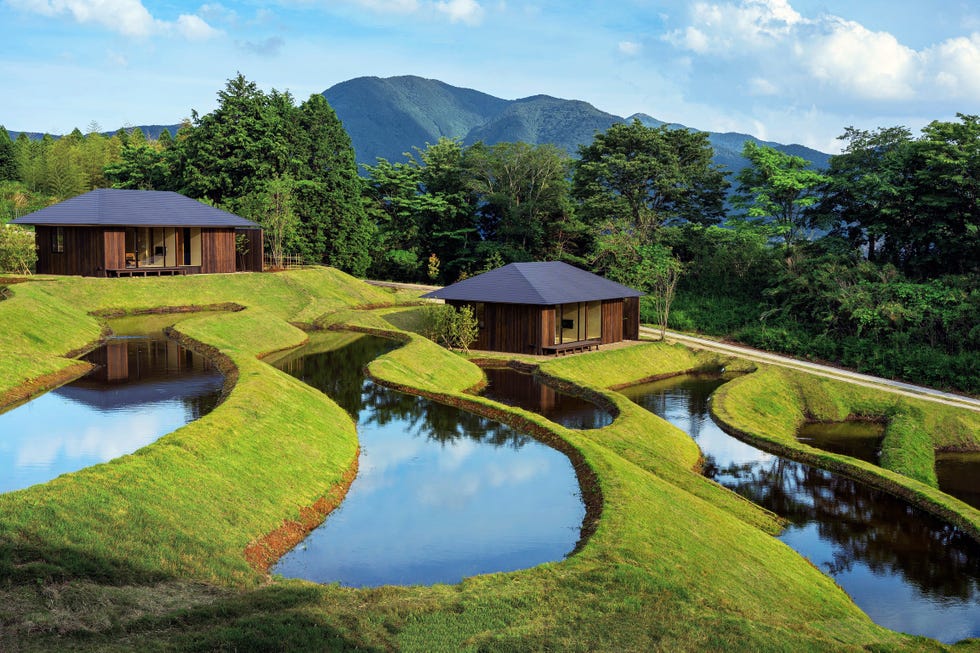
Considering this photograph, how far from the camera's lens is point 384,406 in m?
24.1

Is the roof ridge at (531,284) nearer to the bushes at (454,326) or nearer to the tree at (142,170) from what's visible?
the bushes at (454,326)

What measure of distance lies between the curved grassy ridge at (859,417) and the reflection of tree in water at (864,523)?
0.44 metres

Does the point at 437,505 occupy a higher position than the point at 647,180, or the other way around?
the point at 647,180

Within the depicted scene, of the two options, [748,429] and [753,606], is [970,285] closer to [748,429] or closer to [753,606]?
[748,429]

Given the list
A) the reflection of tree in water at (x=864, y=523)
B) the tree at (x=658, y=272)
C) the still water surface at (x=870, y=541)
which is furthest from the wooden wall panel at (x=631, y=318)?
the reflection of tree in water at (x=864, y=523)

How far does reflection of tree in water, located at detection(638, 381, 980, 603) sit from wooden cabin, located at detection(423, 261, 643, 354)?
40.4ft

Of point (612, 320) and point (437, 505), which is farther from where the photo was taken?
point (612, 320)

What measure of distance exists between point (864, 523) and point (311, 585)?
13.7 metres

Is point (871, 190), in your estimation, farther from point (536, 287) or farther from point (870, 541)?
point (870, 541)

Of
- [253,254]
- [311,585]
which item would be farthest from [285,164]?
[311,585]

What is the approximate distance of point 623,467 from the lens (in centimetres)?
1894

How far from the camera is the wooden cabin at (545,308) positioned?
34750mm

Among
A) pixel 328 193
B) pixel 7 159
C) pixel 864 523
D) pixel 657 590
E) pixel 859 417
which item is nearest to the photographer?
pixel 657 590

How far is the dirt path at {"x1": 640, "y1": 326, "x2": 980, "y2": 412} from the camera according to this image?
32.2 metres
